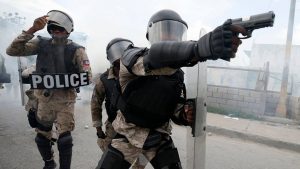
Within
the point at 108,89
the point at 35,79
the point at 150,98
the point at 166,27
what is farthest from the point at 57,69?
the point at 166,27

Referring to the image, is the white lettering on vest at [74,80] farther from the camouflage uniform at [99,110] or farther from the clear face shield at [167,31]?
the clear face shield at [167,31]

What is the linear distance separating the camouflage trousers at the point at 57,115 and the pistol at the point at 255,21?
2.32 m

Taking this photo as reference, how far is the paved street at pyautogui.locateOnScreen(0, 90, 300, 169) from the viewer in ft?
12.9

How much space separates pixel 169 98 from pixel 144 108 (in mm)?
174

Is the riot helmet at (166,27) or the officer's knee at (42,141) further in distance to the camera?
the officer's knee at (42,141)

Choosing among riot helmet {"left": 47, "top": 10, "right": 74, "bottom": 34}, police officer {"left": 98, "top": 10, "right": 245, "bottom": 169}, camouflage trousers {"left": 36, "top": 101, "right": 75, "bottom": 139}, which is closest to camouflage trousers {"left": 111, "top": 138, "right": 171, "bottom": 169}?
police officer {"left": 98, "top": 10, "right": 245, "bottom": 169}

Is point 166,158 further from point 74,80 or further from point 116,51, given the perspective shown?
point 74,80

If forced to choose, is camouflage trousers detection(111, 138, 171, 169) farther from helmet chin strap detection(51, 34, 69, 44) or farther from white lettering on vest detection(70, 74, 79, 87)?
helmet chin strap detection(51, 34, 69, 44)

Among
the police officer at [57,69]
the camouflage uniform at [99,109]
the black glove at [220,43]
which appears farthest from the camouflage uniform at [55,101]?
the black glove at [220,43]

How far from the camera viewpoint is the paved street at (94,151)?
3.93 m

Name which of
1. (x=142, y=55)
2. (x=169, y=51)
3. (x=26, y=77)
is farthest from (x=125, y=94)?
(x=26, y=77)

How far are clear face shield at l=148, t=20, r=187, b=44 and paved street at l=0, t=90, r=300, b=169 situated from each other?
2274 millimetres

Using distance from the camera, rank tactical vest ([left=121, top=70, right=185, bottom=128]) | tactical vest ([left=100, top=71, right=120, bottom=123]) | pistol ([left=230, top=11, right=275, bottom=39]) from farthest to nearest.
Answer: tactical vest ([left=100, top=71, right=120, bottom=123]) < tactical vest ([left=121, top=70, right=185, bottom=128]) < pistol ([left=230, top=11, right=275, bottom=39])

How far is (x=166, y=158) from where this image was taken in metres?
2.16
